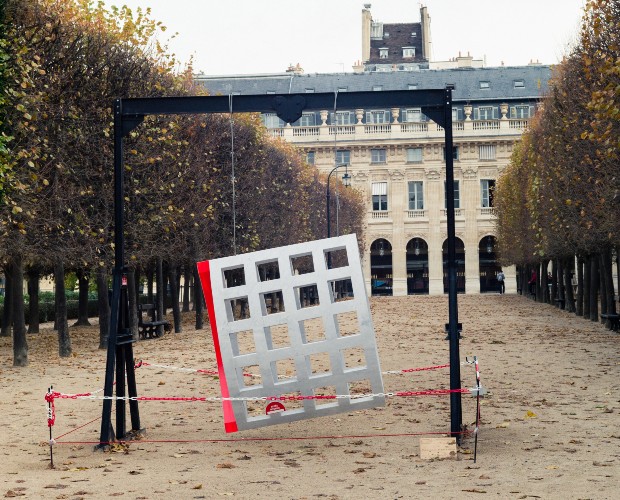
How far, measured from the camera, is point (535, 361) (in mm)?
25531

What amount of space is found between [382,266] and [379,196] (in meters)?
6.61

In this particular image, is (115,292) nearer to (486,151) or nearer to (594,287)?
(594,287)

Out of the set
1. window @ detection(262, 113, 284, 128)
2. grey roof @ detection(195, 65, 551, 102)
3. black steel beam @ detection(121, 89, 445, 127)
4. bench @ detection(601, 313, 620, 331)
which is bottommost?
bench @ detection(601, 313, 620, 331)

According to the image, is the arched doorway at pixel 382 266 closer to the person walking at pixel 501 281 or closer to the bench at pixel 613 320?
the person walking at pixel 501 281

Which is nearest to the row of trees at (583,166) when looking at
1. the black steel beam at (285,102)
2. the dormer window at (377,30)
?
the black steel beam at (285,102)

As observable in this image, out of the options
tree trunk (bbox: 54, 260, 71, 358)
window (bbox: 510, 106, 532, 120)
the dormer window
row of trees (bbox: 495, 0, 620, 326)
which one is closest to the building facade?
window (bbox: 510, 106, 532, 120)

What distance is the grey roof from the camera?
107938 mm

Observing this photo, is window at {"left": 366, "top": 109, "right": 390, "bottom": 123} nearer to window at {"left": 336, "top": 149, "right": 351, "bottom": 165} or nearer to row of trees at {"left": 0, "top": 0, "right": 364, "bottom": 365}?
window at {"left": 336, "top": 149, "right": 351, "bottom": 165}

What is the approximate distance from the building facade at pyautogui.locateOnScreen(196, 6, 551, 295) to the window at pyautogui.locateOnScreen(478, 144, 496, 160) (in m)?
0.09

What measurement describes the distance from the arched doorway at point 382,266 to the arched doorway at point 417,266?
187 centimetres

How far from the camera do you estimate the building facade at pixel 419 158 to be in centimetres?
10738

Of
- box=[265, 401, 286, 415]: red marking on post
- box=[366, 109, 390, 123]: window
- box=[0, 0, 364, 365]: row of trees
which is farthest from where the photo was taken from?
box=[366, 109, 390, 123]: window

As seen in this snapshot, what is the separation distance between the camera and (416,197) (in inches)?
4318

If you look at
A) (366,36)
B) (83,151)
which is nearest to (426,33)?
(366,36)
